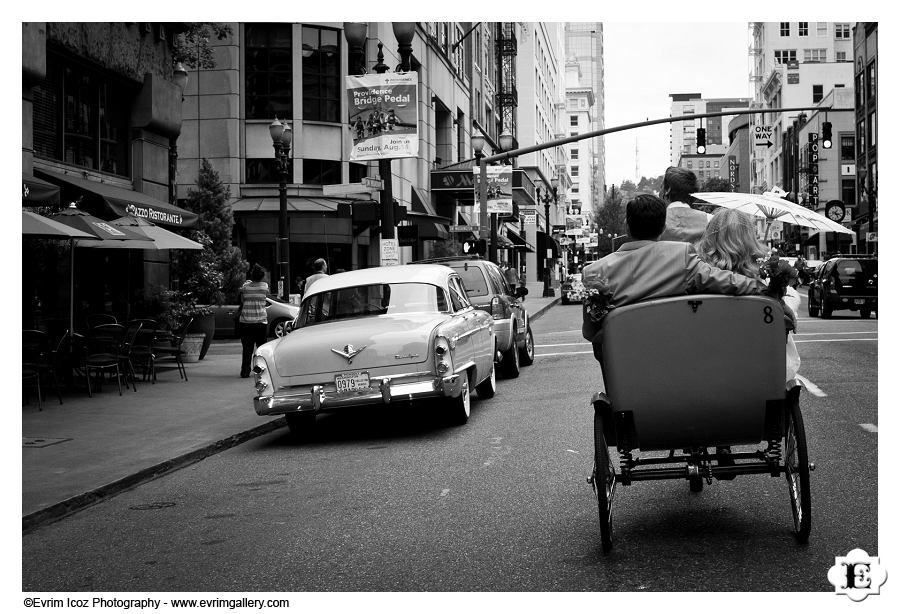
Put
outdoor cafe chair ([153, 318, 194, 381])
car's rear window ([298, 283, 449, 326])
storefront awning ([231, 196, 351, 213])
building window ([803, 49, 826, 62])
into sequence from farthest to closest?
1. building window ([803, 49, 826, 62])
2. storefront awning ([231, 196, 351, 213])
3. outdoor cafe chair ([153, 318, 194, 381])
4. car's rear window ([298, 283, 449, 326])

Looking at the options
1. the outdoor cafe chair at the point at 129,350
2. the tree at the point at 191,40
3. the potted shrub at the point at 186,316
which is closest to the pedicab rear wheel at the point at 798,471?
the outdoor cafe chair at the point at 129,350

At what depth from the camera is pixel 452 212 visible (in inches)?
2002

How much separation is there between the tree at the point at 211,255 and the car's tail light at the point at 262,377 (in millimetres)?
12630

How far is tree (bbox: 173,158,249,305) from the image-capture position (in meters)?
22.9

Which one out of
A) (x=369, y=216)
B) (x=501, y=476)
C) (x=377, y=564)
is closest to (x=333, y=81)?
(x=369, y=216)

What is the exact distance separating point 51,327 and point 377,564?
1216 cm

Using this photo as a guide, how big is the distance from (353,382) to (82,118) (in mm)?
9914

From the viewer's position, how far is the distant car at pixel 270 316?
2384cm

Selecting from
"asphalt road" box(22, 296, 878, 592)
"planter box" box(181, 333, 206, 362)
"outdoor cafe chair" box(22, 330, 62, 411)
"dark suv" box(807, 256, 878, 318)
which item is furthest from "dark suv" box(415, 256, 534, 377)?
"dark suv" box(807, 256, 878, 318)

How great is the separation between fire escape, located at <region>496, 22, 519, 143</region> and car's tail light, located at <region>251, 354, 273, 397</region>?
5513 centimetres

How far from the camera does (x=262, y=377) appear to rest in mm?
10281

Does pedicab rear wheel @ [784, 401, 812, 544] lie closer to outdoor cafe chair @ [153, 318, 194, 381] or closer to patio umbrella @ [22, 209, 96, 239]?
patio umbrella @ [22, 209, 96, 239]

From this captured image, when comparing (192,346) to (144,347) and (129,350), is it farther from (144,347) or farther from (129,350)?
(129,350)
